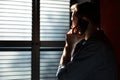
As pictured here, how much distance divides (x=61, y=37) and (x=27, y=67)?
0.40 m

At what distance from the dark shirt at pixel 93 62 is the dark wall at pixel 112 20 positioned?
37cm

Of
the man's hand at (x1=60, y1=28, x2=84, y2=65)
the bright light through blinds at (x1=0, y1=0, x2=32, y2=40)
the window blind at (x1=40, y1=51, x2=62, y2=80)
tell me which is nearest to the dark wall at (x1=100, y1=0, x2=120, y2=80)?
the man's hand at (x1=60, y1=28, x2=84, y2=65)

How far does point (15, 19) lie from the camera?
7.81 feet

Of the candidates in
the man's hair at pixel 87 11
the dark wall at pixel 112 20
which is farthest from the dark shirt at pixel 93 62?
the dark wall at pixel 112 20

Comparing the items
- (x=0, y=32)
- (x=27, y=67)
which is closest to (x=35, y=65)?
(x=27, y=67)

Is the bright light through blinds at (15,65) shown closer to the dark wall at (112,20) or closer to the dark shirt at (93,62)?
the dark shirt at (93,62)

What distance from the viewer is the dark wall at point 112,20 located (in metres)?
2.30

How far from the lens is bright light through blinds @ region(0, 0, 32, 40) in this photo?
234 cm

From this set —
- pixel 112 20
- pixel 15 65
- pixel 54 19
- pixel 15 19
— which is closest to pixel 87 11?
pixel 112 20

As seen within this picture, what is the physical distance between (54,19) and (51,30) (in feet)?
0.33

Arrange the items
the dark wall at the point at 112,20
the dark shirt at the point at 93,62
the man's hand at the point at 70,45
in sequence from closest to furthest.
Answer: the dark shirt at the point at 93,62, the man's hand at the point at 70,45, the dark wall at the point at 112,20

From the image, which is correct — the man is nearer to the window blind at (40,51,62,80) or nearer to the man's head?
the man's head

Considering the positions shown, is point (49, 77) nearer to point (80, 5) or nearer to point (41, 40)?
point (41, 40)

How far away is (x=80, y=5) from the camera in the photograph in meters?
1.99
